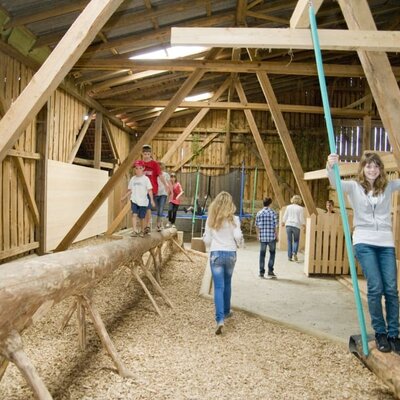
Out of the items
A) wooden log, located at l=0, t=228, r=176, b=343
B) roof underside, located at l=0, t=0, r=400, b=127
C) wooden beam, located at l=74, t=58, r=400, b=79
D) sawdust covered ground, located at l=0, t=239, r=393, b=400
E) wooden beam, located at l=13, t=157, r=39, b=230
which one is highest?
roof underside, located at l=0, t=0, r=400, b=127

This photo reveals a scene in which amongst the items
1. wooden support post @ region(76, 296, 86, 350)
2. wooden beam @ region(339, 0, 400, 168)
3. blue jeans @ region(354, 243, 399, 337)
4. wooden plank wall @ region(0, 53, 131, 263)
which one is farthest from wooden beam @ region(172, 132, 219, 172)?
blue jeans @ region(354, 243, 399, 337)

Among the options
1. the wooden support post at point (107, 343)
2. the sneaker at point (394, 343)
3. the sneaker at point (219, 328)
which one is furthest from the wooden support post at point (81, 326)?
the sneaker at point (394, 343)

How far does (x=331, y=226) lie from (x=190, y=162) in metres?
10.3

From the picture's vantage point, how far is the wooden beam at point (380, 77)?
11.5ft

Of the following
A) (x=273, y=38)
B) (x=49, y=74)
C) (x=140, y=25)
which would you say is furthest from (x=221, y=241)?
(x=140, y=25)

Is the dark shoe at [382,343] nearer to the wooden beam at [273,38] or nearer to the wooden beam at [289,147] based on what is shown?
the wooden beam at [273,38]

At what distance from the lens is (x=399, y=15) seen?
11125 millimetres

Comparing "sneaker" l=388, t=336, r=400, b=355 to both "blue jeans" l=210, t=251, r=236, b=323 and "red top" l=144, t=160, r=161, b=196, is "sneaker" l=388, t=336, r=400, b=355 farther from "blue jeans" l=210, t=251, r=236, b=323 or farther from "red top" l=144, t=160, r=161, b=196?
"red top" l=144, t=160, r=161, b=196

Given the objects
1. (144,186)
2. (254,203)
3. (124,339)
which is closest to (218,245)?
(124,339)

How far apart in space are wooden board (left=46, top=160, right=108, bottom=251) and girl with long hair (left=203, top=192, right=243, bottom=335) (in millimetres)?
5471

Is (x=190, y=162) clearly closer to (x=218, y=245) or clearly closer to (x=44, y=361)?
(x=218, y=245)

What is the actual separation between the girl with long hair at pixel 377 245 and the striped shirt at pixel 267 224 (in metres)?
4.04

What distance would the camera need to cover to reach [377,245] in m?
3.34

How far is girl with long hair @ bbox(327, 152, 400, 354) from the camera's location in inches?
132
